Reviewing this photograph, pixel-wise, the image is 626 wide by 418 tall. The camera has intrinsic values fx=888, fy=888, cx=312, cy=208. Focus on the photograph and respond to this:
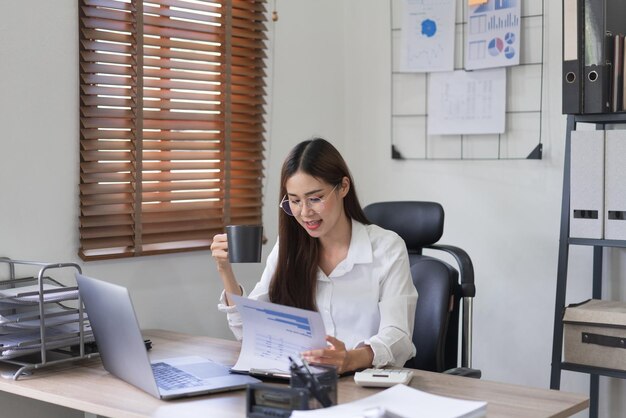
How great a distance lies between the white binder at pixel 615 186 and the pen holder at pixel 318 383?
1.51m

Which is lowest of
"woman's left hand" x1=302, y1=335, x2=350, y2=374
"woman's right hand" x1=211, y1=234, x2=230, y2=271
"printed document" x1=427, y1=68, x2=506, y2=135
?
"woman's left hand" x1=302, y1=335, x2=350, y2=374

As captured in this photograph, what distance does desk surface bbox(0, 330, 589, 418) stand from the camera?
180 cm

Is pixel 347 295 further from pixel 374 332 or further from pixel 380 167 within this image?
pixel 380 167

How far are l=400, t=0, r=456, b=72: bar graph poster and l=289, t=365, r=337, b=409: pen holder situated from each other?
2049 millimetres

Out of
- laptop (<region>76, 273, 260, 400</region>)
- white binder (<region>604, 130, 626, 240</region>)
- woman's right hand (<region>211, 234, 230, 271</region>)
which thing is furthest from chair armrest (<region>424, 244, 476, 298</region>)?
laptop (<region>76, 273, 260, 400</region>)

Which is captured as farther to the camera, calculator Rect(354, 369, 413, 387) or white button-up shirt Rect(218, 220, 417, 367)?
white button-up shirt Rect(218, 220, 417, 367)

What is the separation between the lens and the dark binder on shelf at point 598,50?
9.24 feet

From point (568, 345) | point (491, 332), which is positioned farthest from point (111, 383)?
point (491, 332)

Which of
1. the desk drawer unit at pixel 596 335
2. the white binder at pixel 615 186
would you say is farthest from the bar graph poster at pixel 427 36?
the desk drawer unit at pixel 596 335

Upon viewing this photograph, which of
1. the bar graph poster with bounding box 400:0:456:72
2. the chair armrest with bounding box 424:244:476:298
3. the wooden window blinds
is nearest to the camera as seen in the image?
the chair armrest with bounding box 424:244:476:298

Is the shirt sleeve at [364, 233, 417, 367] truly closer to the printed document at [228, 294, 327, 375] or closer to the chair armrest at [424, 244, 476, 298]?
the printed document at [228, 294, 327, 375]

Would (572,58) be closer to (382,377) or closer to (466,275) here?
(466,275)

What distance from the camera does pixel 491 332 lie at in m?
3.46

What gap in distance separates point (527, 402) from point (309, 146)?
92 centimetres
